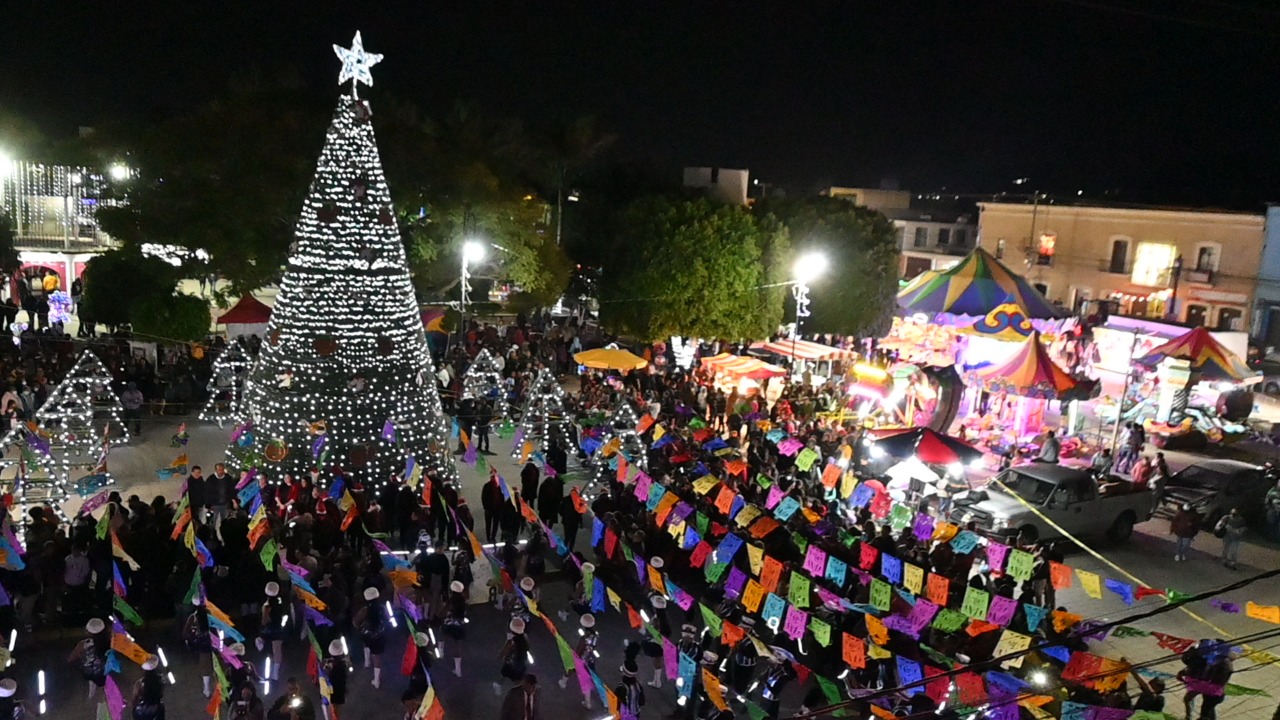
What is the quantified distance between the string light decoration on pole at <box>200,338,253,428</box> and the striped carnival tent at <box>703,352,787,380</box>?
10.8m

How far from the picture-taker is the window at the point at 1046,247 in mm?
41125

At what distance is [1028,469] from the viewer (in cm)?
1584

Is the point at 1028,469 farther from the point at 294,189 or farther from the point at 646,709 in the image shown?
the point at 294,189

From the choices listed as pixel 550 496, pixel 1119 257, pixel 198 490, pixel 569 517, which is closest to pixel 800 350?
pixel 550 496

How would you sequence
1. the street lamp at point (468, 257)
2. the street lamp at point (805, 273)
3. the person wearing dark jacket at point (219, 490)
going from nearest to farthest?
the person wearing dark jacket at point (219, 490) → the street lamp at point (468, 257) → the street lamp at point (805, 273)

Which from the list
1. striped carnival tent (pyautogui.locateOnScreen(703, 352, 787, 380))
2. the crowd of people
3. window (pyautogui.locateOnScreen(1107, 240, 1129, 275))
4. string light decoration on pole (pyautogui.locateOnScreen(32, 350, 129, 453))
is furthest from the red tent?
window (pyautogui.locateOnScreen(1107, 240, 1129, 275))

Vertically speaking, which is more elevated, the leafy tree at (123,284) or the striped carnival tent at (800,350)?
the leafy tree at (123,284)

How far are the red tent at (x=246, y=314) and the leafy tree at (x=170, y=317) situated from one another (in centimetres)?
136

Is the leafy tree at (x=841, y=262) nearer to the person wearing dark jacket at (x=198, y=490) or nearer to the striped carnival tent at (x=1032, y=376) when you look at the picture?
the striped carnival tent at (x=1032, y=376)

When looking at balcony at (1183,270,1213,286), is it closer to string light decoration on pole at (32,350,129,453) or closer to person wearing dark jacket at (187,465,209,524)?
person wearing dark jacket at (187,465,209,524)

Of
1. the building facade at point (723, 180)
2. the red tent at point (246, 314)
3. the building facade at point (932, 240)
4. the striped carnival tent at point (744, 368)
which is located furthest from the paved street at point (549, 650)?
the building facade at point (932, 240)

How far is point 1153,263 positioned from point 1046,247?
472 centimetres

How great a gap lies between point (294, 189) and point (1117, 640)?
1822 cm

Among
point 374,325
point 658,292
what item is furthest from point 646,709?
point 658,292
